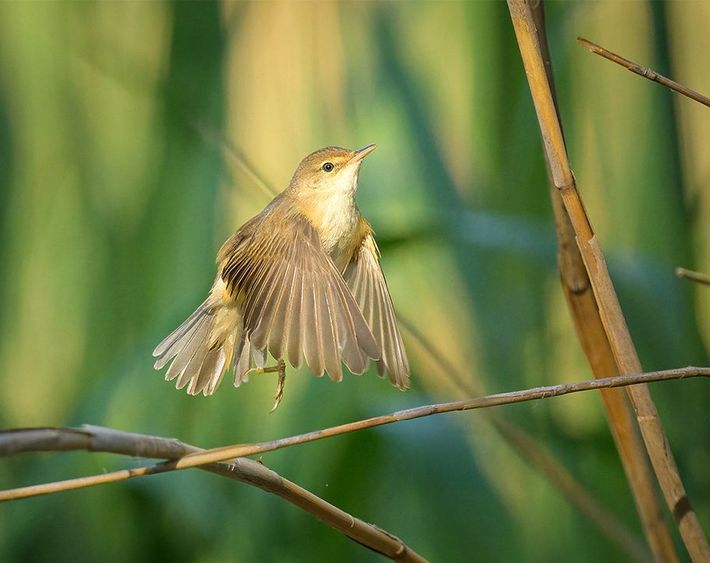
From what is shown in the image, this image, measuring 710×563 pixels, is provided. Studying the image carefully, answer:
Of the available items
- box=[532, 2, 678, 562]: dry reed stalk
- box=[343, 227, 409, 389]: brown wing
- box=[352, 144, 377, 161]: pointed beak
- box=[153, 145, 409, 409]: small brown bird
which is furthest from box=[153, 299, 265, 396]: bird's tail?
box=[532, 2, 678, 562]: dry reed stalk

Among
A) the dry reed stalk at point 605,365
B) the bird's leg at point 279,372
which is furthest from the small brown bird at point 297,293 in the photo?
the dry reed stalk at point 605,365

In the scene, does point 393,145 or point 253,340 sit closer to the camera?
point 253,340

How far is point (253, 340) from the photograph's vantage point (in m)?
0.93

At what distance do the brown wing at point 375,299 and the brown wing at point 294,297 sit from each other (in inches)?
4.3

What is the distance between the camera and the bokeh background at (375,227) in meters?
1.50

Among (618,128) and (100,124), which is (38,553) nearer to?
(100,124)

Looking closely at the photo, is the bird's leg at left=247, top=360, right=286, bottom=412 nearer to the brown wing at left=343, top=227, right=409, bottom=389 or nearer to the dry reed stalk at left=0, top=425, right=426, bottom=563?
the brown wing at left=343, top=227, right=409, bottom=389

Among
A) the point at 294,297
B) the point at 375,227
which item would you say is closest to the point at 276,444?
the point at 294,297

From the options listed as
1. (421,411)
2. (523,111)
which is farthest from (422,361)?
(421,411)

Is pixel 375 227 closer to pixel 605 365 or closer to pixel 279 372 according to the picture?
pixel 279 372

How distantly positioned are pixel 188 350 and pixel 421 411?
66cm

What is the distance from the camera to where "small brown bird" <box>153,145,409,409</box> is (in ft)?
3.16

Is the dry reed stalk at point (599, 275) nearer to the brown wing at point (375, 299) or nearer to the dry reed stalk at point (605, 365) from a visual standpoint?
the dry reed stalk at point (605, 365)

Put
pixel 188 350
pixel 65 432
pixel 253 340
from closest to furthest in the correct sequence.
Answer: pixel 65 432 → pixel 253 340 → pixel 188 350
